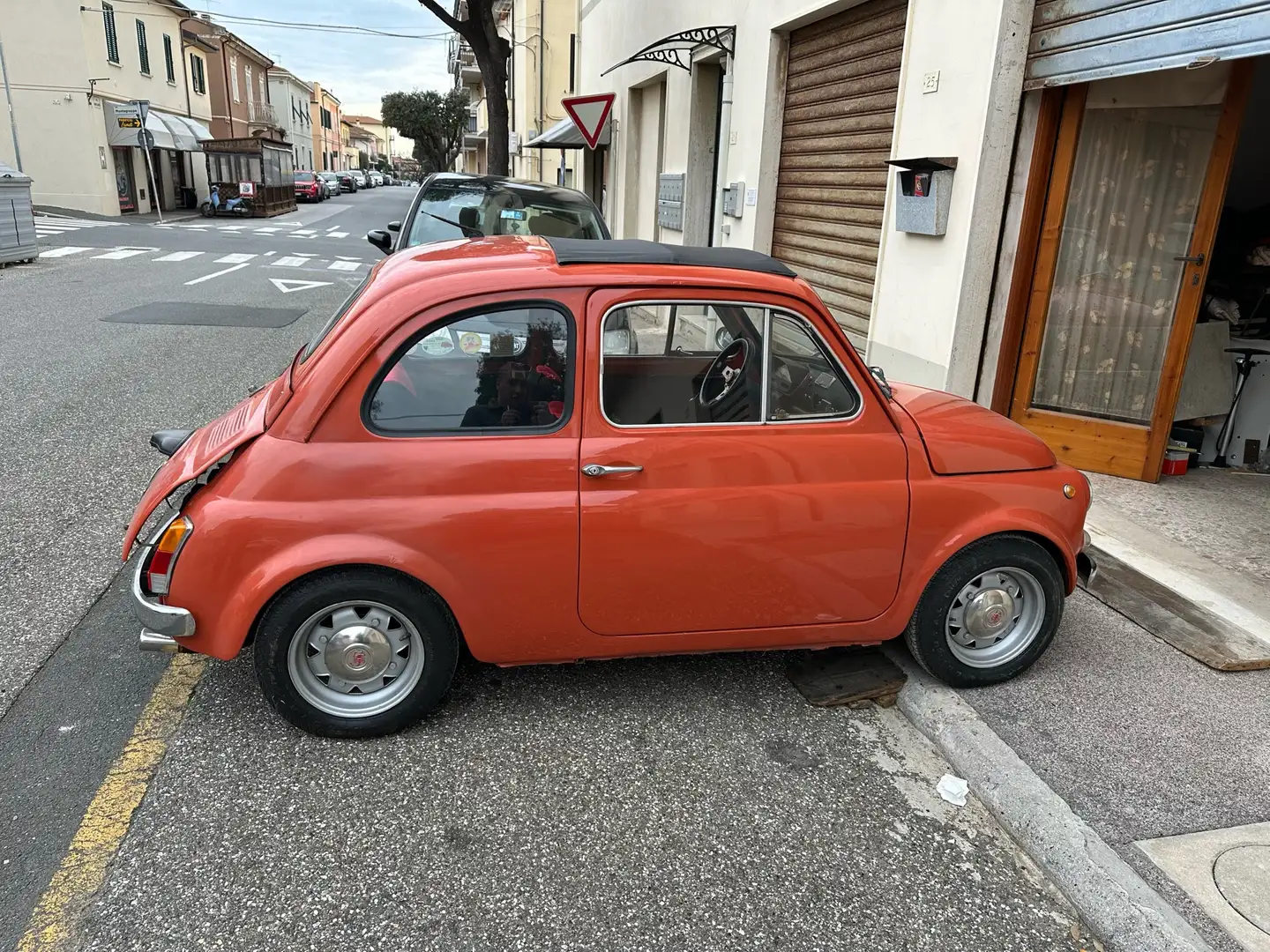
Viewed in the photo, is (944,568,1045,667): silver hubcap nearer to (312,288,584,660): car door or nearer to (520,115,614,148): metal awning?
(312,288,584,660): car door

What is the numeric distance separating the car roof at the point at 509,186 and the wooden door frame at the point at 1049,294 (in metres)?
4.21

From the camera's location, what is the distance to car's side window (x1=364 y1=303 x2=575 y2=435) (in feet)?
9.95

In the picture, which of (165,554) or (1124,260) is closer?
(165,554)

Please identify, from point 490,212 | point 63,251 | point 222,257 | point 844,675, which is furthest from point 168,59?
point 844,675

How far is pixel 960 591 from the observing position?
11.4ft

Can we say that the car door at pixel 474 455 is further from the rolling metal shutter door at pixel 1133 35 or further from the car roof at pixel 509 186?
the car roof at pixel 509 186

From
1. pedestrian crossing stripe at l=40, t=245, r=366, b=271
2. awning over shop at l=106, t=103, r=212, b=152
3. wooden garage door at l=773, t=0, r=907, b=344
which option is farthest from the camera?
awning over shop at l=106, t=103, r=212, b=152

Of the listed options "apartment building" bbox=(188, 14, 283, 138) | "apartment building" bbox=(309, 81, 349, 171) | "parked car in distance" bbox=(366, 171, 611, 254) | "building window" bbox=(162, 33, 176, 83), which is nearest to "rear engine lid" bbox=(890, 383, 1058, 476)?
"parked car in distance" bbox=(366, 171, 611, 254)

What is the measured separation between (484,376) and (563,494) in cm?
49

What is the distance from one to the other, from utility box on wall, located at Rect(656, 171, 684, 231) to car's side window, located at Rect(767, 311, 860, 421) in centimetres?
963

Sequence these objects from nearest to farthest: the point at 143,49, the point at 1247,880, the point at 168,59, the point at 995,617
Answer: the point at 1247,880 → the point at 995,617 → the point at 143,49 → the point at 168,59

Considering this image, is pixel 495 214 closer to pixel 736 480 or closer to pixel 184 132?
pixel 736 480

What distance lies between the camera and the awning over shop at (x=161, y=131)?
98.8 ft

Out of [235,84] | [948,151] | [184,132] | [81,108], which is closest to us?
[948,151]
